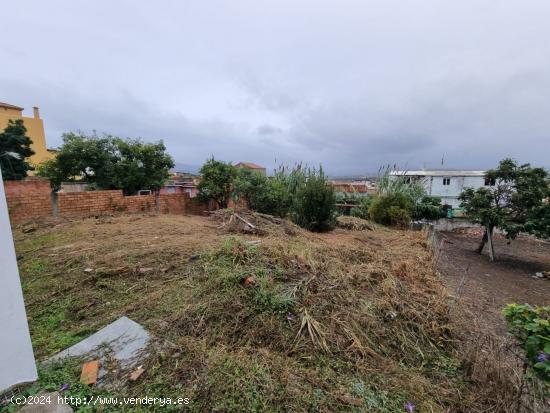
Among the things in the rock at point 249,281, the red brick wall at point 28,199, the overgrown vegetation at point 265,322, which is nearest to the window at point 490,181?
the overgrown vegetation at point 265,322

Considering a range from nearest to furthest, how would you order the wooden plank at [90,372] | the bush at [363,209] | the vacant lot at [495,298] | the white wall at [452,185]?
1. the wooden plank at [90,372]
2. the vacant lot at [495,298]
3. the bush at [363,209]
4. the white wall at [452,185]

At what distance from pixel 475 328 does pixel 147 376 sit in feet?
10.5

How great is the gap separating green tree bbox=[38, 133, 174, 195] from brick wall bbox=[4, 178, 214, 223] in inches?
85.3

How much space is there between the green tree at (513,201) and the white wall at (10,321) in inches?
429

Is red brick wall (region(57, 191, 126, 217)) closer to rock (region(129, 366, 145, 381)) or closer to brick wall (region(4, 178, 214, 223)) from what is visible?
brick wall (region(4, 178, 214, 223))

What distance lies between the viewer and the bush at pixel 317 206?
7953 millimetres

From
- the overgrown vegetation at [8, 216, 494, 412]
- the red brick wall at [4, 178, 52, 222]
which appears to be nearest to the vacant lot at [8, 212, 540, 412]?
the overgrown vegetation at [8, 216, 494, 412]

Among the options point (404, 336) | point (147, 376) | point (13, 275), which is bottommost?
point (404, 336)

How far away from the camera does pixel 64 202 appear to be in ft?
22.4

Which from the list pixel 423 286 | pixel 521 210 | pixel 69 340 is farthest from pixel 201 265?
pixel 521 210

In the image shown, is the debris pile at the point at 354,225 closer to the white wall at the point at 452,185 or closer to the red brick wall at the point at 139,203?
the red brick wall at the point at 139,203

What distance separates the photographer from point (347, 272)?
3.22 metres

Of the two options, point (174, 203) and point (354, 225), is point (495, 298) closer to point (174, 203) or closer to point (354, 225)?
point (354, 225)

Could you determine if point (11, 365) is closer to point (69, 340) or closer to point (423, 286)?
point (69, 340)
